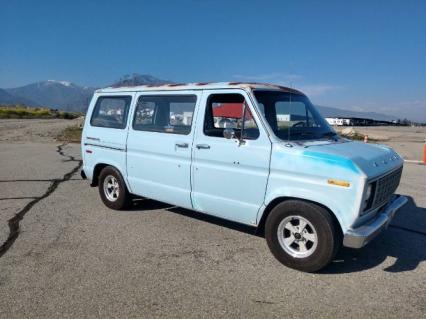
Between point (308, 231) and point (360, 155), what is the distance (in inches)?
41.1

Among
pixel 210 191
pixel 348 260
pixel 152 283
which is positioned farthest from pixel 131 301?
pixel 348 260

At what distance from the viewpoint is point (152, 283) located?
410 cm

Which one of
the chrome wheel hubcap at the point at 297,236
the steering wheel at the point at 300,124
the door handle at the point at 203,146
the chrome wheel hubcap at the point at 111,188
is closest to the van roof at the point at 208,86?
the steering wheel at the point at 300,124

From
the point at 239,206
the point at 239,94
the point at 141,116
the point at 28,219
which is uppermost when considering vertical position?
the point at 239,94

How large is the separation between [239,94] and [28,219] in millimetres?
3921

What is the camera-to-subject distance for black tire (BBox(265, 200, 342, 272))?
13.8ft

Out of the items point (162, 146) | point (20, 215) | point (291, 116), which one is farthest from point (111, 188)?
point (291, 116)

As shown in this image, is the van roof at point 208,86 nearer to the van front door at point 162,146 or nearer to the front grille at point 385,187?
the van front door at point 162,146

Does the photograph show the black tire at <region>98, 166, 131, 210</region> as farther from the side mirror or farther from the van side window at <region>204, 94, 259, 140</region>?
the side mirror

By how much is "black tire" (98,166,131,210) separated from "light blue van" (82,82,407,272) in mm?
30

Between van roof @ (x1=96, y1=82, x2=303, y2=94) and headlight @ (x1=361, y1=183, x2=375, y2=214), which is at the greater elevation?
van roof @ (x1=96, y1=82, x2=303, y2=94)

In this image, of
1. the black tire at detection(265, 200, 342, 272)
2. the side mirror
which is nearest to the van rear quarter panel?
the side mirror

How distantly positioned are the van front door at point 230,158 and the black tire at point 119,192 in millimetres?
1700

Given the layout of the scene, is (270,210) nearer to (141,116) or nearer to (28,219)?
(141,116)
